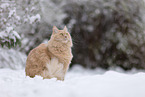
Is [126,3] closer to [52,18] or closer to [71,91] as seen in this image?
[52,18]

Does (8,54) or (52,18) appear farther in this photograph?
(52,18)

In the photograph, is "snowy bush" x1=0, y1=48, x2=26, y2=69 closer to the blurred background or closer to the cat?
the blurred background

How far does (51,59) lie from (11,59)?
2269 millimetres

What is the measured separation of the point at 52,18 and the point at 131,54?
2.97m

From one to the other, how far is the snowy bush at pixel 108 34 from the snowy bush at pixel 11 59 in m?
1.73

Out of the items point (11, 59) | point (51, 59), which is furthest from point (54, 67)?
point (11, 59)

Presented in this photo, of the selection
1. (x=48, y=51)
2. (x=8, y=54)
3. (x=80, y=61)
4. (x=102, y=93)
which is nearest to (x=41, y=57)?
(x=48, y=51)

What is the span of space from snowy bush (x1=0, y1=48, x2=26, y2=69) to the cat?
185cm

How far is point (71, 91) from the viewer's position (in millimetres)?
1934

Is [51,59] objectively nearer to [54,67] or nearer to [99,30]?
[54,67]

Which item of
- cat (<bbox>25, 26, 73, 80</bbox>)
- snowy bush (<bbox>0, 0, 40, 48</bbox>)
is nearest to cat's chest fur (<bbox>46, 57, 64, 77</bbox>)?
cat (<bbox>25, 26, 73, 80</bbox>)

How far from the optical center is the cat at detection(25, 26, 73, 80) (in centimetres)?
308

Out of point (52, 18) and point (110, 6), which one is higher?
point (110, 6)

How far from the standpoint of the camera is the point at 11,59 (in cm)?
493
